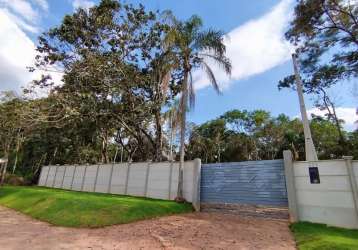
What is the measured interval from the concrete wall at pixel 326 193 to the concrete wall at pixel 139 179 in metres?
3.97

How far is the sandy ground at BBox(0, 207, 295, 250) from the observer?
6.21 meters

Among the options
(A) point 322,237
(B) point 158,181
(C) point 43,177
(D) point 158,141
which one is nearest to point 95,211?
(B) point 158,181

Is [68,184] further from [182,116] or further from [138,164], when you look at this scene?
[182,116]

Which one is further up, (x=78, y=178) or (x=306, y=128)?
(x=306, y=128)

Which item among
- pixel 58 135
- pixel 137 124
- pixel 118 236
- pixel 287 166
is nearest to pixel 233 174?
pixel 287 166

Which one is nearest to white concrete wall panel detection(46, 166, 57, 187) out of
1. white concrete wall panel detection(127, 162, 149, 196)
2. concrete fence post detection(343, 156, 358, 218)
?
white concrete wall panel detection(127, 162, 149, 196)

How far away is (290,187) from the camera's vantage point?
8875 millimetres

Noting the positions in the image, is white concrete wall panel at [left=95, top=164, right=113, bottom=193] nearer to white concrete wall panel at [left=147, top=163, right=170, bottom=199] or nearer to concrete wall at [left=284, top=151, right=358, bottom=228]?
white concrete wall panel at [left=147, top=163, right=170, bottom=199]

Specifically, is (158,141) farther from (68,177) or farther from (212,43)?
(68,177)

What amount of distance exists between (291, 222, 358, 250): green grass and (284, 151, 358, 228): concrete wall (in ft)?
1.08

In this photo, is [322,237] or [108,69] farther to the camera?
[108,69]

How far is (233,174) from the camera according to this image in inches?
419

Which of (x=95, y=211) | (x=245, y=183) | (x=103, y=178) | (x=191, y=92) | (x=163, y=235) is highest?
(x=191, y=92)

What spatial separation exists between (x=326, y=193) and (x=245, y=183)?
2801 millimetres
